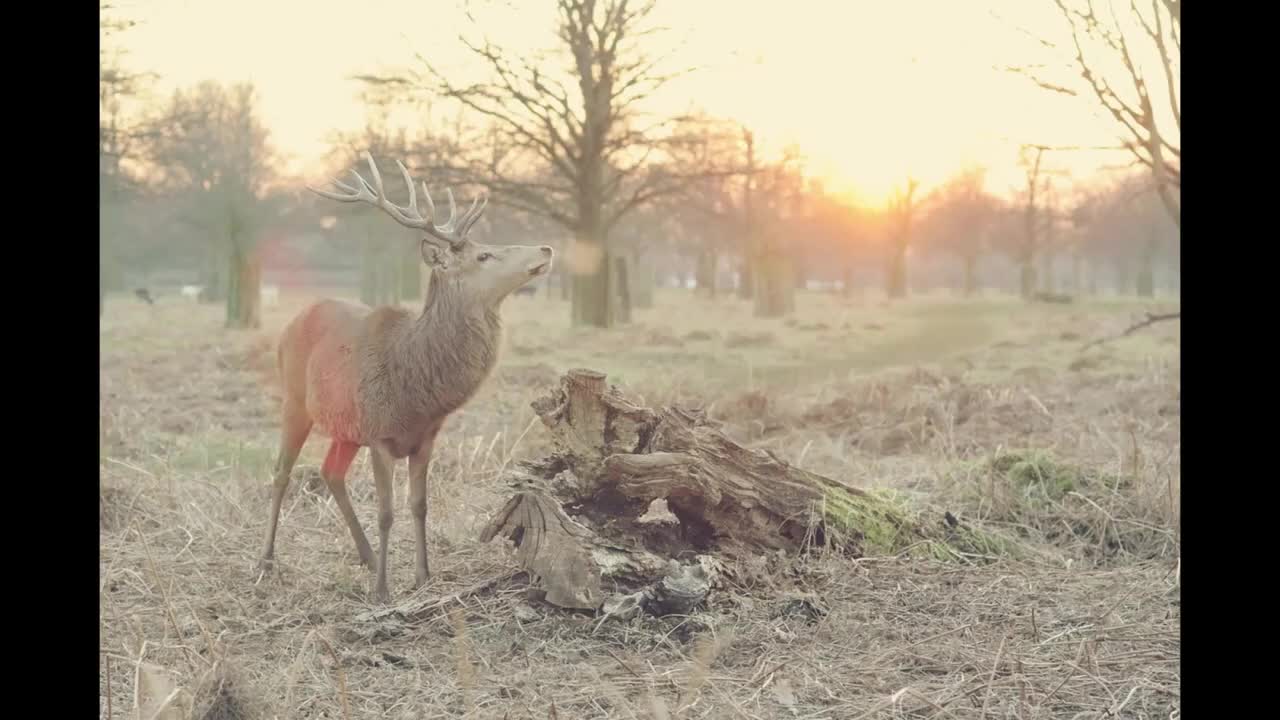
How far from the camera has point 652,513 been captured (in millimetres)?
5008

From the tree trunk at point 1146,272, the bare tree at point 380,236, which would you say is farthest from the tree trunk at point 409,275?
the tree trunk at point 1146,272

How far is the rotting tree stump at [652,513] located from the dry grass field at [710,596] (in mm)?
131

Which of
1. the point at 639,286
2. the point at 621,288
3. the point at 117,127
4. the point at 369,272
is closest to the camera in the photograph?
the point at 117,127

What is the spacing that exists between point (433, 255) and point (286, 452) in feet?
4.25

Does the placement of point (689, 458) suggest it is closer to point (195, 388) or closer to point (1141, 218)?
point (195, 388)

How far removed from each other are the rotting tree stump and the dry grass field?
131mm

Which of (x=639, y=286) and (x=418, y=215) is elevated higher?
(x=639, y=286)

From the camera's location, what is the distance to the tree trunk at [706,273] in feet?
114

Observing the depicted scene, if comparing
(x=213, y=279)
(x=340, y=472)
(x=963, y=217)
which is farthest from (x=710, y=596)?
(x=963, y=217)

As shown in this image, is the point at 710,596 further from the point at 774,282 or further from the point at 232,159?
the point at 774,282

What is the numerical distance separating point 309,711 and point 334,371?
155 cm

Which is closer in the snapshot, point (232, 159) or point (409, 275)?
point (232, 159)

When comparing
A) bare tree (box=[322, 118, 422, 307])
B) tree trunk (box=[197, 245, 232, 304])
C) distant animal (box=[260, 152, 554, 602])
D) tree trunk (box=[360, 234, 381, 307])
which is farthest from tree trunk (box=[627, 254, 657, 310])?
distant animal (box=[260, 152, 554, 602])

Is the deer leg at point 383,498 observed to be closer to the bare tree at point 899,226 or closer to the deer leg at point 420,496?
the deer leg at point 420,496
